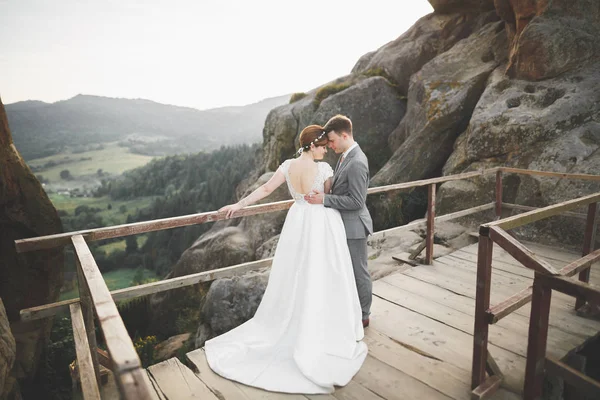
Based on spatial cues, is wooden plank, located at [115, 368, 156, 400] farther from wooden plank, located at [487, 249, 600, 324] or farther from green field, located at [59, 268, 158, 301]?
green field, located at [59, 268, 158, 301]

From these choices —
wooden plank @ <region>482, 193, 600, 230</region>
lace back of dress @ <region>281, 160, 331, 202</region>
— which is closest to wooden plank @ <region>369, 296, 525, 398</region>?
wooden plank @ <region>482, 193, 600, 230</region>

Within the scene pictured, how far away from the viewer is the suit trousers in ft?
11.8

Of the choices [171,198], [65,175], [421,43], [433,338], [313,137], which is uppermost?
[421,43]

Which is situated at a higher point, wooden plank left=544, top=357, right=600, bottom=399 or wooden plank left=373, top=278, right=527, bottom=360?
wooden plank left=544, top=357, right=600, bottom=399

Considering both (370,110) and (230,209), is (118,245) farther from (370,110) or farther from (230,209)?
(230,209)

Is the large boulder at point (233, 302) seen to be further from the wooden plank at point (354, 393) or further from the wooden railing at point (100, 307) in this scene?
the wooden plank at point (354, 393)

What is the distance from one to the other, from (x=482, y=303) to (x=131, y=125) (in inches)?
7488

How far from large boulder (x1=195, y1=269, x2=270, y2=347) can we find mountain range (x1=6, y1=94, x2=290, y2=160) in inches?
5015

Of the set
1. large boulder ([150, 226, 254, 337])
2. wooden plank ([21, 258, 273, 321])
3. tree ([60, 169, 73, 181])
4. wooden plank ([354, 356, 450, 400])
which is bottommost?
tree ([60, 169, 73, 181])

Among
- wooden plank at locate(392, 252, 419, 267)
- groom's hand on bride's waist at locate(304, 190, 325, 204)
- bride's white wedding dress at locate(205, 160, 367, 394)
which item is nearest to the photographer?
bride's white wedding dress at locate(205, 160, 367, 394)

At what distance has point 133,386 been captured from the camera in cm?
108

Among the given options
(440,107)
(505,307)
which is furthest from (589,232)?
(440,107)

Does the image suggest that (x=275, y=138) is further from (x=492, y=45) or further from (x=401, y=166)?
(x=492, y=45)

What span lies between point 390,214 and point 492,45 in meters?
5.28
